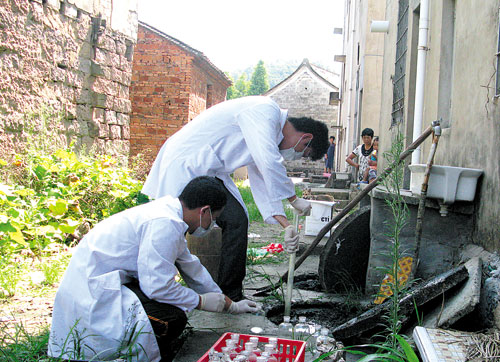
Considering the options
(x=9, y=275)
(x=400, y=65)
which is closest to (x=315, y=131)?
(x=9, y=275)

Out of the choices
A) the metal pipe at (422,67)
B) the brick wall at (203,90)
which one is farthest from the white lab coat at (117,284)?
the brick wall at (203,90)

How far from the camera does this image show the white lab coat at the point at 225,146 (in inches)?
131

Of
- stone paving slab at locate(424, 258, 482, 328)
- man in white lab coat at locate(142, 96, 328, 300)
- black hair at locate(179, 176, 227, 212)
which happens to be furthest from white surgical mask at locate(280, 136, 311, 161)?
stone paving slab at locate(424, 258, 482, 328)

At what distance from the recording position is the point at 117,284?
2340 millimetres

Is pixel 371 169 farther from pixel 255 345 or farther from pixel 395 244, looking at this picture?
pixel 255 345

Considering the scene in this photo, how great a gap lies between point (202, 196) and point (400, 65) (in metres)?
4.85

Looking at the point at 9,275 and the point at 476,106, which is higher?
the point at 476,106

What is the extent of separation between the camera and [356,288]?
3895 millimetres

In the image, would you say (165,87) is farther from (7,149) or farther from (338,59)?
(338,59)

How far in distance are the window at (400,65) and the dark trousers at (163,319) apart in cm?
457

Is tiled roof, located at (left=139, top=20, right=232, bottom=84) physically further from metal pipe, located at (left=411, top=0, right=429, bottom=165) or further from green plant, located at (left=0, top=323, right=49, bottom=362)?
green plant, located at (left=0, top=323, right=49, bottom=362)

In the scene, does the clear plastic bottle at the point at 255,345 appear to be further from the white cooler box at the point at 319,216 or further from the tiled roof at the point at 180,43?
the tiled roof at the point at 180,43

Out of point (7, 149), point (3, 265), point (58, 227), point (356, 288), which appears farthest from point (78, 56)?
point (356, 288)

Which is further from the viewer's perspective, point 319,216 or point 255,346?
point 319,216
